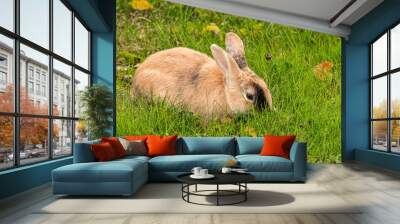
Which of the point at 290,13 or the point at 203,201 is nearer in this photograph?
the point at 203,201

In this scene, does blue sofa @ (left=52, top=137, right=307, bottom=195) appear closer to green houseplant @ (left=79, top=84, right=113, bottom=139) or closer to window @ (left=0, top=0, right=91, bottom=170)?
window @ (left=0, top=0, right=91, bottom=170)

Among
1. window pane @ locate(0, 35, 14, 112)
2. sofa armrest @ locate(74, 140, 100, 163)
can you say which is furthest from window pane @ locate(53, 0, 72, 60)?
Answer: sofa armrest @ locate(74, 140, 100, 163)

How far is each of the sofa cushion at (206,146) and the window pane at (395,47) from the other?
377 cm

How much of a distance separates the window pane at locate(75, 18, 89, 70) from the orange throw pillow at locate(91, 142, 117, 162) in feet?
8.31

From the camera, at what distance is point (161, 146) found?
21.7ft

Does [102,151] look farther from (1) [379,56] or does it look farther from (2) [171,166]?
(1) [379,56]

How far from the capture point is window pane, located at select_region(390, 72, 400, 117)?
7.62 m

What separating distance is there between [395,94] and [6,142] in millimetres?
7079

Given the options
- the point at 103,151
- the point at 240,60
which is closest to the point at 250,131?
the point at 240,60

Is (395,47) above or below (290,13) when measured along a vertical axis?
below

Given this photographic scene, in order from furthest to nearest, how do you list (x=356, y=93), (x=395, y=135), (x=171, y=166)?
(x=356, y=93)
(x=395, y=135)
(x=171, y=166)

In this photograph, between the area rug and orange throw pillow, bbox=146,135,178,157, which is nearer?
the area rug

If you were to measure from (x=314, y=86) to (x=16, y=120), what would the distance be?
6.27m

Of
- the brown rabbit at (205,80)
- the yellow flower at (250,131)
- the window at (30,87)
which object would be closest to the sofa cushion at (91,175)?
the window at (30,87)
